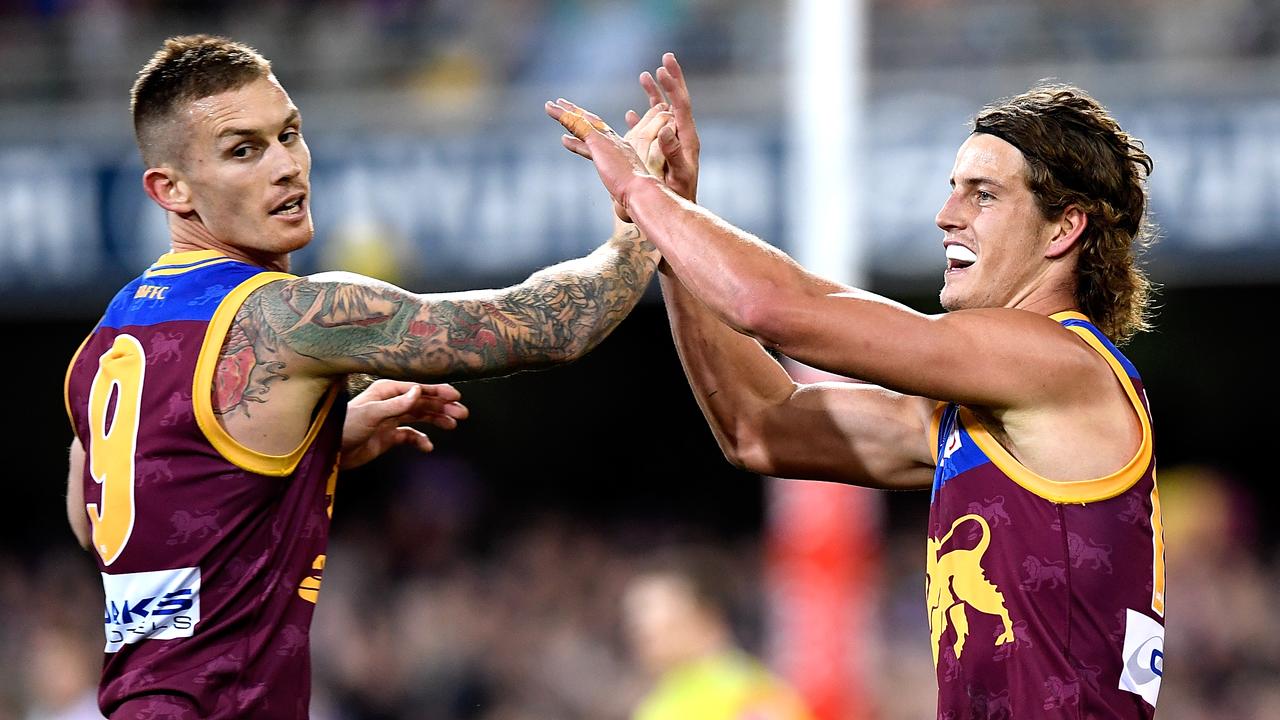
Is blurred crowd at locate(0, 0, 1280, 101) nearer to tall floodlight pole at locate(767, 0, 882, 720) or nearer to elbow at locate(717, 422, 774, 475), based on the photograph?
tall floodlight pole at locate(767, 0, 882, 720)

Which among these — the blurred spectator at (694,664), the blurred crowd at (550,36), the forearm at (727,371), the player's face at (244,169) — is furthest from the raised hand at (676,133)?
the blurred crowd at (550,36)

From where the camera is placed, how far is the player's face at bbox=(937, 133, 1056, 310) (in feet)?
11.6

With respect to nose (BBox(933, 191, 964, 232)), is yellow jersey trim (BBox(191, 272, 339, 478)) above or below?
below

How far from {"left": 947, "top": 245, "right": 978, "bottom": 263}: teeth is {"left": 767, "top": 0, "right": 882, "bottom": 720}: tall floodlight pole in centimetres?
439

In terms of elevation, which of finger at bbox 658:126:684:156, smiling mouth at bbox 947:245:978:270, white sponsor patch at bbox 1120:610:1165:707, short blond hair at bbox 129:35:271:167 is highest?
short blond hair at bbox 129:35:271:167

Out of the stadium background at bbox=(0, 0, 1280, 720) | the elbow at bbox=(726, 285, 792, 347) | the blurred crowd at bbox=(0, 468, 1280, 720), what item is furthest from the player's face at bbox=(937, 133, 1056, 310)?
the blurred crowd at bbox=(0, 468, 1280, 720)

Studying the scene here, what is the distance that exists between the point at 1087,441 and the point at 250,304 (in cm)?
168

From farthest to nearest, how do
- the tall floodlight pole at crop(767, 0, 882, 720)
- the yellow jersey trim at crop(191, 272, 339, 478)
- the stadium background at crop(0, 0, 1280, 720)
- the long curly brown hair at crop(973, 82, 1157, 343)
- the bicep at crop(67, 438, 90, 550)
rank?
the stadium background at crop(0, 0, 1280, 720)
the tall floodlight pole at crop(767, 0, 882, 720)
the bicep at crop(67, 438, 90, 550)
the long curly brown hair at crop(973, 82, 1157, 343)
the yellow jersey trim at crop(191, 272, 339, 478)

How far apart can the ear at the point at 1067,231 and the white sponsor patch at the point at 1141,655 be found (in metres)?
0.79

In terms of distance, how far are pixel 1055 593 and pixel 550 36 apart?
8.36m

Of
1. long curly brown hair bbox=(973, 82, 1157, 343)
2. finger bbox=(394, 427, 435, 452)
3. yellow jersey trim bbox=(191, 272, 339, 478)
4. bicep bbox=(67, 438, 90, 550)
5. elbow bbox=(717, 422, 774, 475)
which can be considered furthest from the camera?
elbow bbox=(717, 422, 774, 475)

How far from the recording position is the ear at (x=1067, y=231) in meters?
3.54

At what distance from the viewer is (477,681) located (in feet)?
34.7

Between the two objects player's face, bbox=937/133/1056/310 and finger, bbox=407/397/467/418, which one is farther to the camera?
finger, bbox=407/397/467/418
